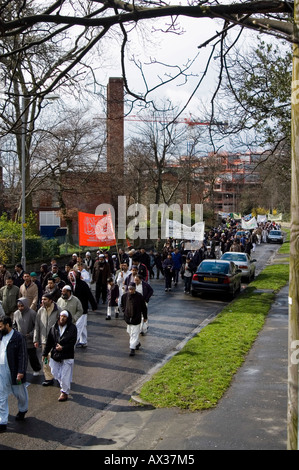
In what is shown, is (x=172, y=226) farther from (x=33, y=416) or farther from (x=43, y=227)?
(x=43, y=227)

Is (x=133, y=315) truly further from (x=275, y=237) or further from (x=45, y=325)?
(x=275, y=237)

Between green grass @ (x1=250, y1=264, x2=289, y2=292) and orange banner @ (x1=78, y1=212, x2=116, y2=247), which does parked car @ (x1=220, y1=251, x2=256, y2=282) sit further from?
orange banner @ (x1=78, y1=212, x2=116, y2=247)

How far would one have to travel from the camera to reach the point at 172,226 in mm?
28062

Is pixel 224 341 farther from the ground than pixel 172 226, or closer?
closer

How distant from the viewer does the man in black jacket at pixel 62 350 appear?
27.6 feet

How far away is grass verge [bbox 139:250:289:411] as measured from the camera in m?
7.90

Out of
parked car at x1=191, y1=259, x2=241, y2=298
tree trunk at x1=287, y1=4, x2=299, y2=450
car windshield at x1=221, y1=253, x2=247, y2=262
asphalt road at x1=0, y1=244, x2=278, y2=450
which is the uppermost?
tree trunk at x1=287, y1=4, x2=299, y2=450

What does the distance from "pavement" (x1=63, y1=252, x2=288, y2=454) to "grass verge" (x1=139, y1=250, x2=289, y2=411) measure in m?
0.22

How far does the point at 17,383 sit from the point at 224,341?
5344 millimetres

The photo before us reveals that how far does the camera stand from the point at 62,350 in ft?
27.6

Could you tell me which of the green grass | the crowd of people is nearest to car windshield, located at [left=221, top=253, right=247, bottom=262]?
the green grass

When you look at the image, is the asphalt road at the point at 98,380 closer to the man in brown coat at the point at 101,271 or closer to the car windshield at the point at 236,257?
the man in brown coat at the point at 101,271

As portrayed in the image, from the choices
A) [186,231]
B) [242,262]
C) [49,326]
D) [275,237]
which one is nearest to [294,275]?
[49,326]

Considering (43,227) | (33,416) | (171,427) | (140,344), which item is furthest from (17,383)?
(43,227)
